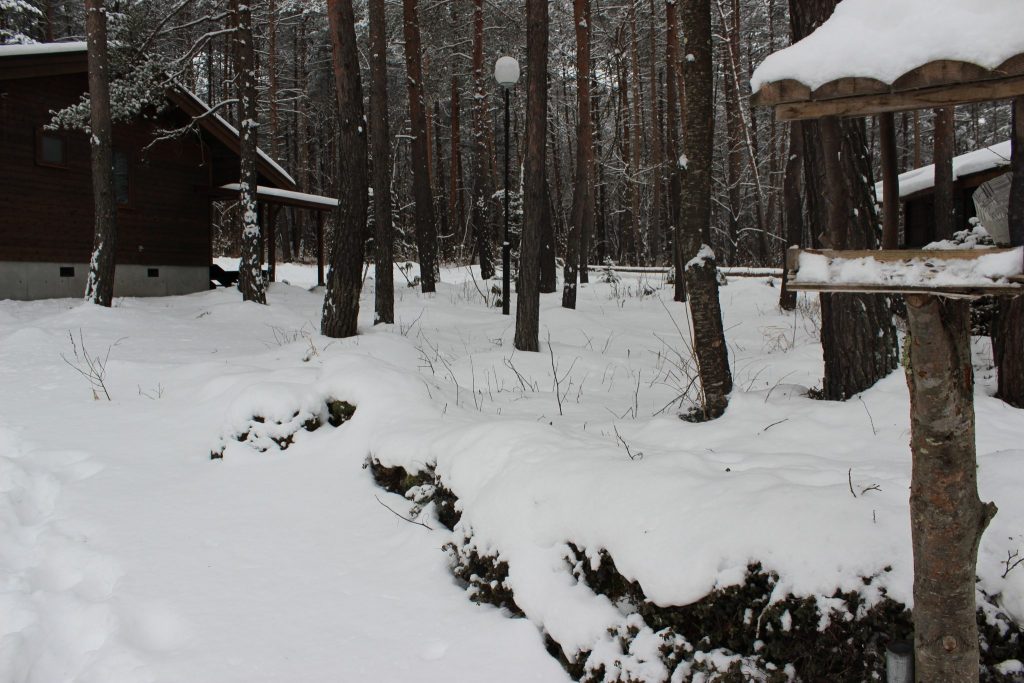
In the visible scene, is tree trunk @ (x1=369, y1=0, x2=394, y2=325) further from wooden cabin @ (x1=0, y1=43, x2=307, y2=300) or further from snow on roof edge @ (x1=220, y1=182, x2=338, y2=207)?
snow on roof edge @ (x1=220, y1=182, x2=338, y2=207)

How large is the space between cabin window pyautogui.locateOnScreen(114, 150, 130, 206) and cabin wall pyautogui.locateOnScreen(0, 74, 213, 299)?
9 centimetres

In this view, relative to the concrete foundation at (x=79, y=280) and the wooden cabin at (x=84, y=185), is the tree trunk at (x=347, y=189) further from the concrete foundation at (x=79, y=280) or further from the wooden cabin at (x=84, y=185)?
the concrete foundation at (x=79, y=280)

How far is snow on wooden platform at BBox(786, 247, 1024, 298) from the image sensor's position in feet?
5.74

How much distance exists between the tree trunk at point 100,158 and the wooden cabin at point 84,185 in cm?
248

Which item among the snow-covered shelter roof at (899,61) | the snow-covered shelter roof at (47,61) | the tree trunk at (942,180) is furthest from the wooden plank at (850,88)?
the snow-covered shelter roof at (47,61)

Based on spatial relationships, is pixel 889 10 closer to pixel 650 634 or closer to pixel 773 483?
pixel 773 483

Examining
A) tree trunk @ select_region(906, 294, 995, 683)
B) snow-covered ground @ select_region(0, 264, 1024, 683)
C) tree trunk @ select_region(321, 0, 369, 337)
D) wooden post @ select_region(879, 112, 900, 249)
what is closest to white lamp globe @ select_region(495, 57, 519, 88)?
tree trunk @ select_region(321, 0, 369, 337)

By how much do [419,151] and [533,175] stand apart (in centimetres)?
789

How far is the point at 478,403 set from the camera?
611 centimetres

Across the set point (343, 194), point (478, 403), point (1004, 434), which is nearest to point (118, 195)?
point (343, 194)

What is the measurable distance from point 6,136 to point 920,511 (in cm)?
1682

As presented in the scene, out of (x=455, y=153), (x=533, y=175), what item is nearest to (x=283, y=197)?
(x=455, y=153)

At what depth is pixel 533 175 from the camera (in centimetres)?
898

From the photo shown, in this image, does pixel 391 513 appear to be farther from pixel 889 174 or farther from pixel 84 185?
pixel 84 185
